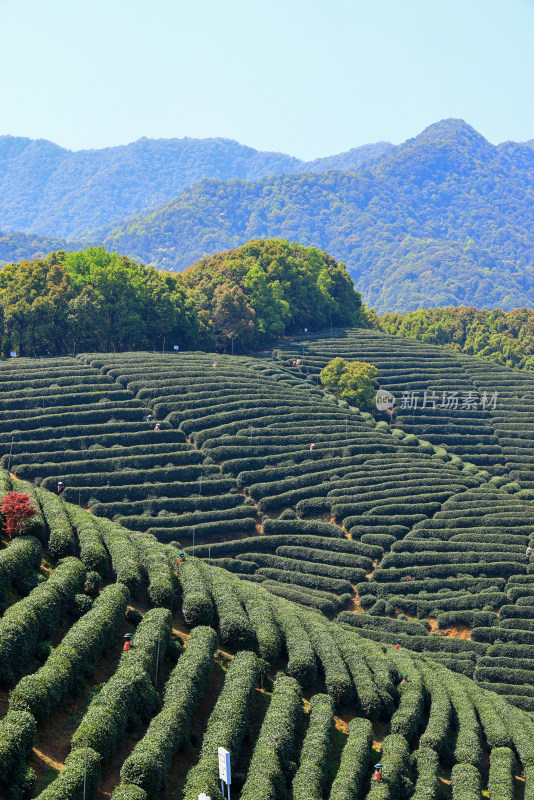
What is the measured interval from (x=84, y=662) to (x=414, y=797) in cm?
1286

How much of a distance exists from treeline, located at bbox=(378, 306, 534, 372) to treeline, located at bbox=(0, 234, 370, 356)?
30557 mm

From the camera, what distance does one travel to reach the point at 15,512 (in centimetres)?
3506

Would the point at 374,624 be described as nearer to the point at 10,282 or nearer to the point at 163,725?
the point at 163,725

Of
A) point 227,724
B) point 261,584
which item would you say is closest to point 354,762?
point 227,724

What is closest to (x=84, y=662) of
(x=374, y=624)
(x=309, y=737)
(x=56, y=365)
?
(x=309, y=737)

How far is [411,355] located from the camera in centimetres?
10338

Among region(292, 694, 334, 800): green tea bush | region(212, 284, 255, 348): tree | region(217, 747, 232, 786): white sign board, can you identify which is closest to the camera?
region(217, 747, 232, 786): white sign board

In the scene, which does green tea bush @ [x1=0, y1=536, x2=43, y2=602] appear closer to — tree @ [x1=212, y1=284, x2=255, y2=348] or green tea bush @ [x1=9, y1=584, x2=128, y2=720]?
green tea bush @ [x1=9, y1=584, x2=128, y2=720]

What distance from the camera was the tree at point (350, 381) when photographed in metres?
86.8

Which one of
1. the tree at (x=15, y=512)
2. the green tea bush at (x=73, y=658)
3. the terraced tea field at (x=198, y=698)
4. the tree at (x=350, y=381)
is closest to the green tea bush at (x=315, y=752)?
the terraced tea field at (x=198, y=698)

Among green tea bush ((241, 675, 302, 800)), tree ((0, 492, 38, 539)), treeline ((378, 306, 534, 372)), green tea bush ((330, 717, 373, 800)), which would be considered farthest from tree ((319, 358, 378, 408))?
green tea bush ((330, 717, 373, 800))

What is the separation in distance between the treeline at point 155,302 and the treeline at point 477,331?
100 ft

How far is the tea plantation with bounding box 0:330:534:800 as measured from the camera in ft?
88.7

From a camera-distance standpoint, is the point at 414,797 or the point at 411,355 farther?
the point at 411,355
